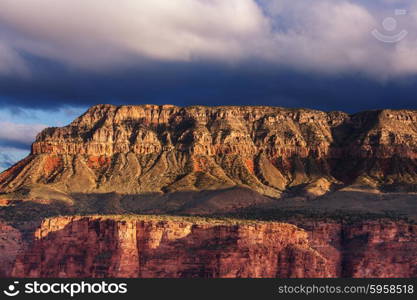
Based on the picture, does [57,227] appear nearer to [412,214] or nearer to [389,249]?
[389,249]

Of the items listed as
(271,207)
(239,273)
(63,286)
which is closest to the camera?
(63,286)

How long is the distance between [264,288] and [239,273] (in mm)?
23677

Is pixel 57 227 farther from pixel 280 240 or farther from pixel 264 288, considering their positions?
pixel 264 288

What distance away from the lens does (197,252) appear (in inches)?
4619

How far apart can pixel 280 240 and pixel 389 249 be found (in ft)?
59.3

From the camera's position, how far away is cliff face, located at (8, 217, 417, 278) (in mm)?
116188

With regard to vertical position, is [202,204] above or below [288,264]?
above

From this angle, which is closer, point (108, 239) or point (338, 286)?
point (338, 286)

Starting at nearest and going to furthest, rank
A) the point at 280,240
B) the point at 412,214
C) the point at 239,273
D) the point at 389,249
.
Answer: the point at 239,273 < the point at 280,240 < the point at 389,249 < the point at 412,214

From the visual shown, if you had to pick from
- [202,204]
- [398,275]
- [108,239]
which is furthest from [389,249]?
[202,204]

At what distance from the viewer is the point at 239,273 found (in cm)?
11400

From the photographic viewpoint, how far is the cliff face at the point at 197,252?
116188mm

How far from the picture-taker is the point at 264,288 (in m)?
90.4

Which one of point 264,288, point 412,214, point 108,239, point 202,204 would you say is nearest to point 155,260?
point 108,239
